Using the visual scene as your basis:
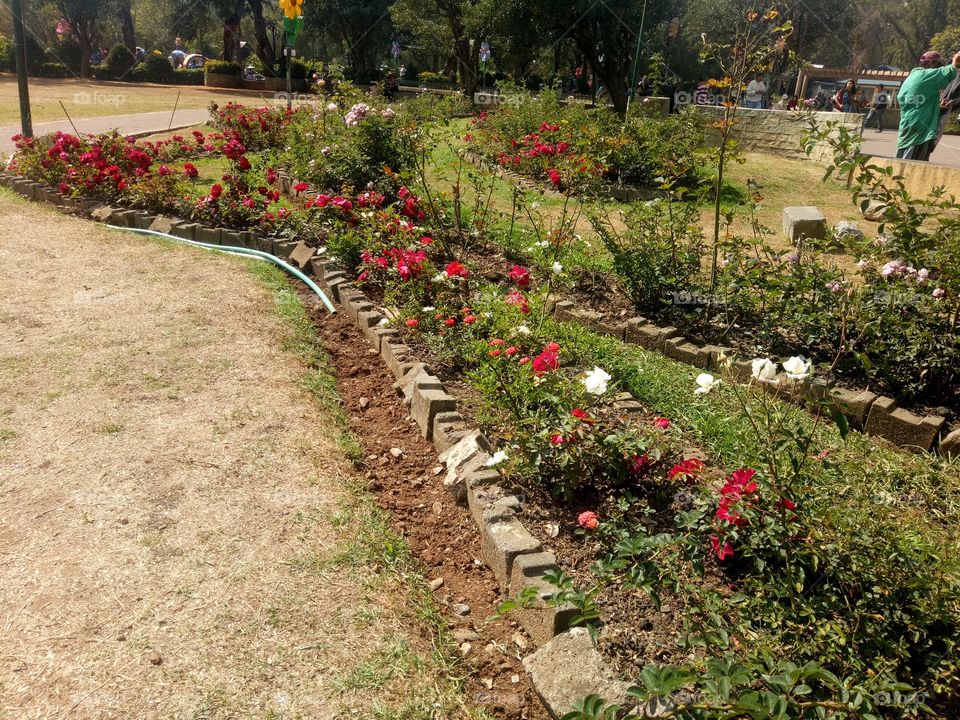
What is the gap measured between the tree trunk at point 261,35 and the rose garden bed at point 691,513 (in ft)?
103

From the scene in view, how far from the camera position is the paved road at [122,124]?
12.8 meters

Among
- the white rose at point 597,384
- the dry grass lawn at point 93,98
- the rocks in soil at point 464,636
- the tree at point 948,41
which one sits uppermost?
the tree at point 948,41

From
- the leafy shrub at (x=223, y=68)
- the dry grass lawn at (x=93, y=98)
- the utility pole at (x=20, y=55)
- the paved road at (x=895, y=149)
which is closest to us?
the utility pole at (x=20, y=55)

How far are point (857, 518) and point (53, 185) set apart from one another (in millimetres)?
9165

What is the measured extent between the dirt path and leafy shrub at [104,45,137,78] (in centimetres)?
3264

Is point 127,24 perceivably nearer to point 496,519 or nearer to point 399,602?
point 496,519

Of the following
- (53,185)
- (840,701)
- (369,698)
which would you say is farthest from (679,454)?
(53,185)

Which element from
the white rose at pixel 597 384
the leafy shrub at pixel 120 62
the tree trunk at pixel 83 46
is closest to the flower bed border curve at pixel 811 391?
the white rose at pixel 597 384

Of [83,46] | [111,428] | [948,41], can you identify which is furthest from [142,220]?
[948,41]

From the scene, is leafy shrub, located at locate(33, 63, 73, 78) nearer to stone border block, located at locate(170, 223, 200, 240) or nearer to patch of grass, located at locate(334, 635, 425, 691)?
stone border block, located at locate(170, 223, 200, 240)

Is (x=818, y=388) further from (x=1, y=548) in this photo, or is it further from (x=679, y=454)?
(x=1, y=548)

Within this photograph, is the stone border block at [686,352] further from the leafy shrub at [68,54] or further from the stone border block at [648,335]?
the leafy shrub at [68,54]

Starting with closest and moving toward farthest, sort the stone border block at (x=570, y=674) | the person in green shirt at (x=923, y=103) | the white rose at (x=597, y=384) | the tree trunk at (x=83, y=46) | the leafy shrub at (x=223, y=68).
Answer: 1. the stone border block at (x=570, y=674)
2. the white rose at (x=597, y=384)
3. the person in green shirt at (x=923, y=103)
4. the leafy shrub at (x=223, y=68)
5. the tree trunk at (x=83, y=46)

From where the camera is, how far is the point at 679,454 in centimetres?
322
